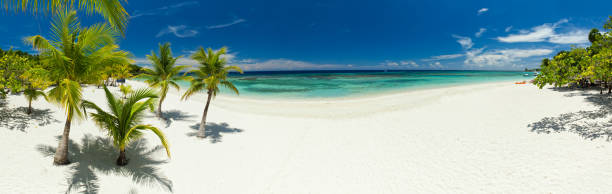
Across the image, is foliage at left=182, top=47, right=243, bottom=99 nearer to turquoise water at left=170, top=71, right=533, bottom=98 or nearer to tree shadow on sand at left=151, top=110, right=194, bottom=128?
tree shadow on sand at left=151, top=110, right=194, bottom=128

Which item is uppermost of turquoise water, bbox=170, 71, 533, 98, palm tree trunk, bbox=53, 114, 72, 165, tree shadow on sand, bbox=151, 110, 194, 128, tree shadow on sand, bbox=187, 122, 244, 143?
turquoise water, bbox=170, 71, 533, 98

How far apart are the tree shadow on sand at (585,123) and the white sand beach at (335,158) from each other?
1.9 inches

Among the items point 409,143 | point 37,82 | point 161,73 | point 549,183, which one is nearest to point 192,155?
point 37,82

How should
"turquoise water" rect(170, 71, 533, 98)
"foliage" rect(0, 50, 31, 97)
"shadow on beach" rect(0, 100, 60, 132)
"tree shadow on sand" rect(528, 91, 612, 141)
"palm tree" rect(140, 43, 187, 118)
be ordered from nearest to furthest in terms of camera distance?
"foliage" rect(0, 50, 31, 97)
"shadow on beach" rect(0, 100, 60, 132)
"tree shadow on sand" rect(528, 91, 612, 141)
"palm tree" rect(140, 43, 187, 118)
"turquoise water" rect(170, 71, 533, 98)

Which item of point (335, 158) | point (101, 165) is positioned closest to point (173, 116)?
point (101, 165)

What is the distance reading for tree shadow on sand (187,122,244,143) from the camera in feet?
38.0

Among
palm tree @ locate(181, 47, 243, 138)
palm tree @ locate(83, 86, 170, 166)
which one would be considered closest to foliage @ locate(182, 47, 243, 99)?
palm tree @ locate(181, 47, 243, 138)

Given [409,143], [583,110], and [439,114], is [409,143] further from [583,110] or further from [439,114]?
[583,110]

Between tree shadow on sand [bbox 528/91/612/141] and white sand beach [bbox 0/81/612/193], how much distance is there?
0.05 metres

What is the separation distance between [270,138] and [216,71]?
177 inches

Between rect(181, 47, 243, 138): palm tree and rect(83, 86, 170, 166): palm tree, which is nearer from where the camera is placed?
rect(83, 86, 170, 166): palm tree

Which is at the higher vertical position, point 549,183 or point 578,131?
point 578,131

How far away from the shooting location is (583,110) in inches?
437

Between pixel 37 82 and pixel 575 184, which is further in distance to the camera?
pixel 37 82
